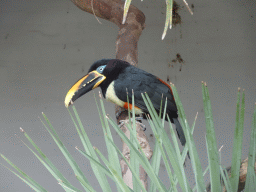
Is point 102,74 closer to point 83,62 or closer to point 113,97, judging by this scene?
point 113,97

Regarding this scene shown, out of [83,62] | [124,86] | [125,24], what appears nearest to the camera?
[124,86]

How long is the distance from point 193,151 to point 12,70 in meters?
2.38

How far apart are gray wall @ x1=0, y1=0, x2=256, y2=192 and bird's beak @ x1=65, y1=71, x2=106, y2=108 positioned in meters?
1.28

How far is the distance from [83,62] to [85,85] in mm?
1351

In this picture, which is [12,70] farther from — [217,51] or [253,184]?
[253,184]

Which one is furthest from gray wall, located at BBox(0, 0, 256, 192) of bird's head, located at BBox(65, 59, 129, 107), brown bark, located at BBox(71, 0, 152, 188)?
bird's head, located at BBox(65, 59, 129, 107)

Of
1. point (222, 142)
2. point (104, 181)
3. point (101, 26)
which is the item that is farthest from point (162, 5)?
point (104, 181)

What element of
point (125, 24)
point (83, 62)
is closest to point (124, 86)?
point (125, 24)

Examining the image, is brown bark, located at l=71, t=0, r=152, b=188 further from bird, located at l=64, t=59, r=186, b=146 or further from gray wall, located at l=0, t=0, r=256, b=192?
gray wall, located at l=0, t=0, r=256, b=192

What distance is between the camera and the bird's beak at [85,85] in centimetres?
115

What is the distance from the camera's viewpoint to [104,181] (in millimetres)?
538

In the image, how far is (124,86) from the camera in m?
1.18

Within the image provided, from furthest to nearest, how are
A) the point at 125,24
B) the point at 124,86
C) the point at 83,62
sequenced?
the point at 83,62 < the point at 125,24 < the point at 124,86

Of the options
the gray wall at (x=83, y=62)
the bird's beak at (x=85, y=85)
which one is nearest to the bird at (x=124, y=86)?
the bird's beak at (x=85, y=85)
